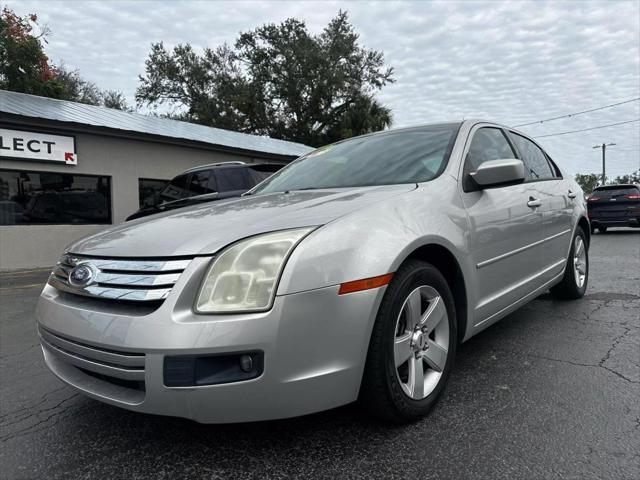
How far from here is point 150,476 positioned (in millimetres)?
1758

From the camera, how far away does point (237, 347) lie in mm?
1604

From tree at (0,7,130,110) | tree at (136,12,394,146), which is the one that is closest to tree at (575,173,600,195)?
tree at (136,12,394,146)

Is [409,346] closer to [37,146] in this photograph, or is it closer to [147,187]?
[37,146]

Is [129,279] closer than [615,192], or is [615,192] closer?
[129,279]

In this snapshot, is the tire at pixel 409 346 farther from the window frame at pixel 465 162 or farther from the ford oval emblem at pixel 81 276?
the ford oval emblem at pixel 81 276

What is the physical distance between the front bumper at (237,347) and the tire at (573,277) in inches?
123

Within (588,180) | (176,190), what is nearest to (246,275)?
(176,190)

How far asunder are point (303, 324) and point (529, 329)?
2.57m

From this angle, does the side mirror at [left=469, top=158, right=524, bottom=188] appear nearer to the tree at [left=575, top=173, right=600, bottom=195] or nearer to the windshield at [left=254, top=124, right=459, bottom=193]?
the windshield at [left=254, top=124, right=459, bottom=193]

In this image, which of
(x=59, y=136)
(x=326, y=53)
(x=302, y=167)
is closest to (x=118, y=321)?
(x=302, y=167)

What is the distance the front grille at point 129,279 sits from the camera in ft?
5.59

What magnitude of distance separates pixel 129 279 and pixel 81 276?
322mm

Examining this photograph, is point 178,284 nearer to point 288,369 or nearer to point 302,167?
point 288,369

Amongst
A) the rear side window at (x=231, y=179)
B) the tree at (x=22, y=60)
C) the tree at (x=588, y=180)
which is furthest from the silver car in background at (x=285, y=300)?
the tree at (x=588, y=180)
